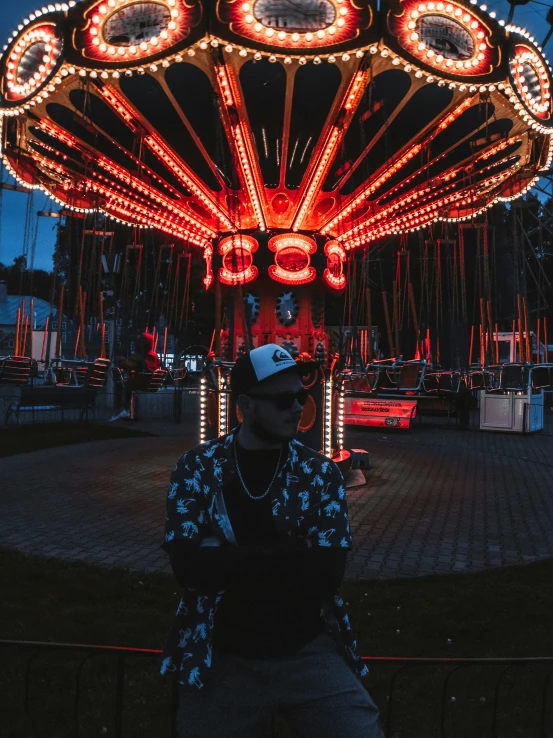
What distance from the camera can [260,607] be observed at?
93.5 inches

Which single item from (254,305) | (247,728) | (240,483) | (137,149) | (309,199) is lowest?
(247,728)

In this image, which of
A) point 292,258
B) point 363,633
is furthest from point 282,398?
point 292,258

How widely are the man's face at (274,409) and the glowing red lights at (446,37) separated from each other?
644 centimetres

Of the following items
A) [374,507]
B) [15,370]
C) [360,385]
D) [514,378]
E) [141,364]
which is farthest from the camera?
[360,385]

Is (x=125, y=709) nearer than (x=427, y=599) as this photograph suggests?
Yes

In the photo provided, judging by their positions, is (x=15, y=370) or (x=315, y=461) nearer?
(x=315, y=461)

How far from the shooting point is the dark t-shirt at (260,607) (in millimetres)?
2350

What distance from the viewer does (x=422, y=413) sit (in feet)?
78.9

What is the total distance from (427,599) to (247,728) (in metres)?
3.58

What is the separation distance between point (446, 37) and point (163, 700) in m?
7.81

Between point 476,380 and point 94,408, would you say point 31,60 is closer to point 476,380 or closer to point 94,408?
point 94,408

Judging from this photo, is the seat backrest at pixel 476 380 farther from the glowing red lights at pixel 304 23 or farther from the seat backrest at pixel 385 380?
the glowing red lights at pixel 304 23

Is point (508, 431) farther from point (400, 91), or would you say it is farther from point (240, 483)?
point (240, 483)

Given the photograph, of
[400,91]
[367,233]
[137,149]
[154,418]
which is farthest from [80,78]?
[154,418]
